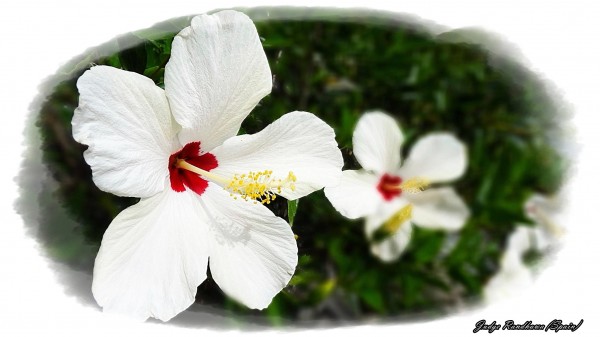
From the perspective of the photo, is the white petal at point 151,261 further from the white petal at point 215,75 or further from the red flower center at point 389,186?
the red flower center at point 389,186

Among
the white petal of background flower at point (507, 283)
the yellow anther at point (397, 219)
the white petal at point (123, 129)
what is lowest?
the white petal of background flower at point (507, 283)

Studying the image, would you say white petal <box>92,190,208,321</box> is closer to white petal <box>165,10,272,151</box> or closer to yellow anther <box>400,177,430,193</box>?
white petal <box>165,10,272,151</box>

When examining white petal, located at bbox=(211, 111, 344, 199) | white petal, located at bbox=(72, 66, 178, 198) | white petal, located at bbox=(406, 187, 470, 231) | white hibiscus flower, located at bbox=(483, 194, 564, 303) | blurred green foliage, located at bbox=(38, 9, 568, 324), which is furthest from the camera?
white hibiscus flower, located at bbox=(483, 194, 564, 303)

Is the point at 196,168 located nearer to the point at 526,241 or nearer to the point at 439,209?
the point at 439,209

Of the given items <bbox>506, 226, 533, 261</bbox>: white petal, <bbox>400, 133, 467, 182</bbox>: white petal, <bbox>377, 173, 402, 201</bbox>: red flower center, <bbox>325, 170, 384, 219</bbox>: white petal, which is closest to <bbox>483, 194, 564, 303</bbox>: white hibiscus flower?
<bbox>506, 226, 533, 261</bbox>: white petal

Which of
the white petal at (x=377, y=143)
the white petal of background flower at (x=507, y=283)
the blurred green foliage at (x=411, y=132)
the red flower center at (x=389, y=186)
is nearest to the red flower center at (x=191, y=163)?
the blurred green foliage at (x=411, y=132)
